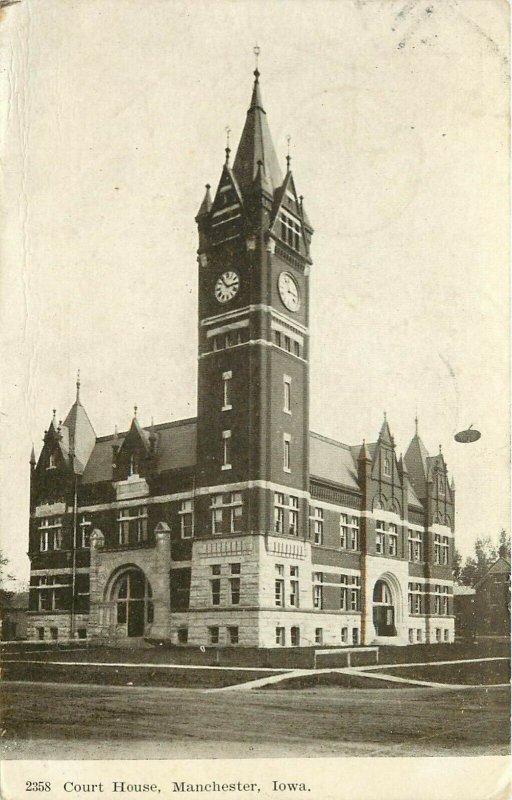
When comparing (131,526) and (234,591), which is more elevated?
(131,526)

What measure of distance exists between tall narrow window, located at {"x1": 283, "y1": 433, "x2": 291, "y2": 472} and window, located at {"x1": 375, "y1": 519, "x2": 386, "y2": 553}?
6.02 ft

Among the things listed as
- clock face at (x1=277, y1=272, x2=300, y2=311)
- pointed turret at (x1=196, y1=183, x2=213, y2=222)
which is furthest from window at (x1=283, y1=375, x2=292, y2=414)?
pointed turret at (x1=196, y1=183, x2=213, y2=222)

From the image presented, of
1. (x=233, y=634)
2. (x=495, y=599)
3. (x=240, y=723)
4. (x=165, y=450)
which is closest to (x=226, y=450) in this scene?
(x=165, y=450)

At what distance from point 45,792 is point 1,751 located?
72 centimetres

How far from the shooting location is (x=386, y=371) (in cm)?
1221

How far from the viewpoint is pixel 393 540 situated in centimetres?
1546

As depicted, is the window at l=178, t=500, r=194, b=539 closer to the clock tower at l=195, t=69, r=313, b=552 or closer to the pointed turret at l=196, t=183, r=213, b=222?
the clock tower at l=195, t=69, r=313, b=552

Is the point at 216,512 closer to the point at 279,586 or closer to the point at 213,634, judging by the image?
the point at 279,586

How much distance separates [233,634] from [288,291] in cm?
522

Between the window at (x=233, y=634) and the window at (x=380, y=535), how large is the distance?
296 centimetres

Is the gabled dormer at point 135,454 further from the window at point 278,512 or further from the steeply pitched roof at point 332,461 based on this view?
the steeply pitched roof at point 332,461

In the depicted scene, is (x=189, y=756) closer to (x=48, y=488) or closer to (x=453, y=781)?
(x=453, y=781)

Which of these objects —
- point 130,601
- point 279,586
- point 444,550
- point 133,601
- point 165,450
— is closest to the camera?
point 165,450

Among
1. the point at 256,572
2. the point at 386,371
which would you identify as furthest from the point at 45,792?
the point at 386,371
